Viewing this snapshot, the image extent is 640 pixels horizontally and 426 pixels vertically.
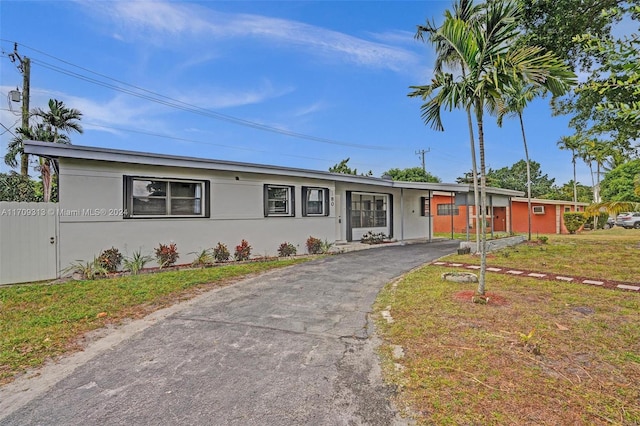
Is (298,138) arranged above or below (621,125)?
above

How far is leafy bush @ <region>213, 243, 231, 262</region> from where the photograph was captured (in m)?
8.98

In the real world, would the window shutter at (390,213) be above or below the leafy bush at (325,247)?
above

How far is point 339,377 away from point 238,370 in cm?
94

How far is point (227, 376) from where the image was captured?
2.86 meters

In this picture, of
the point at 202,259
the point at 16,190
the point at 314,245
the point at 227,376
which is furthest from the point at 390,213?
the point at 16,190

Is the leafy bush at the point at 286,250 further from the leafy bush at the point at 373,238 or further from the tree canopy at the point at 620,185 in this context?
the tree canopy at the point at 620,185

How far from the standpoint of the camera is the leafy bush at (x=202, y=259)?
8514mm

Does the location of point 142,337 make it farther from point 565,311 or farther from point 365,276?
point 565,311

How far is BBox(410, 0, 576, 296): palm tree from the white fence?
8375mm

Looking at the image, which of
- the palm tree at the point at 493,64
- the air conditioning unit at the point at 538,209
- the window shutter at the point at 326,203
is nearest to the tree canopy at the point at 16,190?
the window shutter at the point at 326,203

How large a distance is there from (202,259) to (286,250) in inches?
108

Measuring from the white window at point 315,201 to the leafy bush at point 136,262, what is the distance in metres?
5.04

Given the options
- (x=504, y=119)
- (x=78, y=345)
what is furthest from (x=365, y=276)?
(x=504, y=119)

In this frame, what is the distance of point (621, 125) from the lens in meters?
6.41
